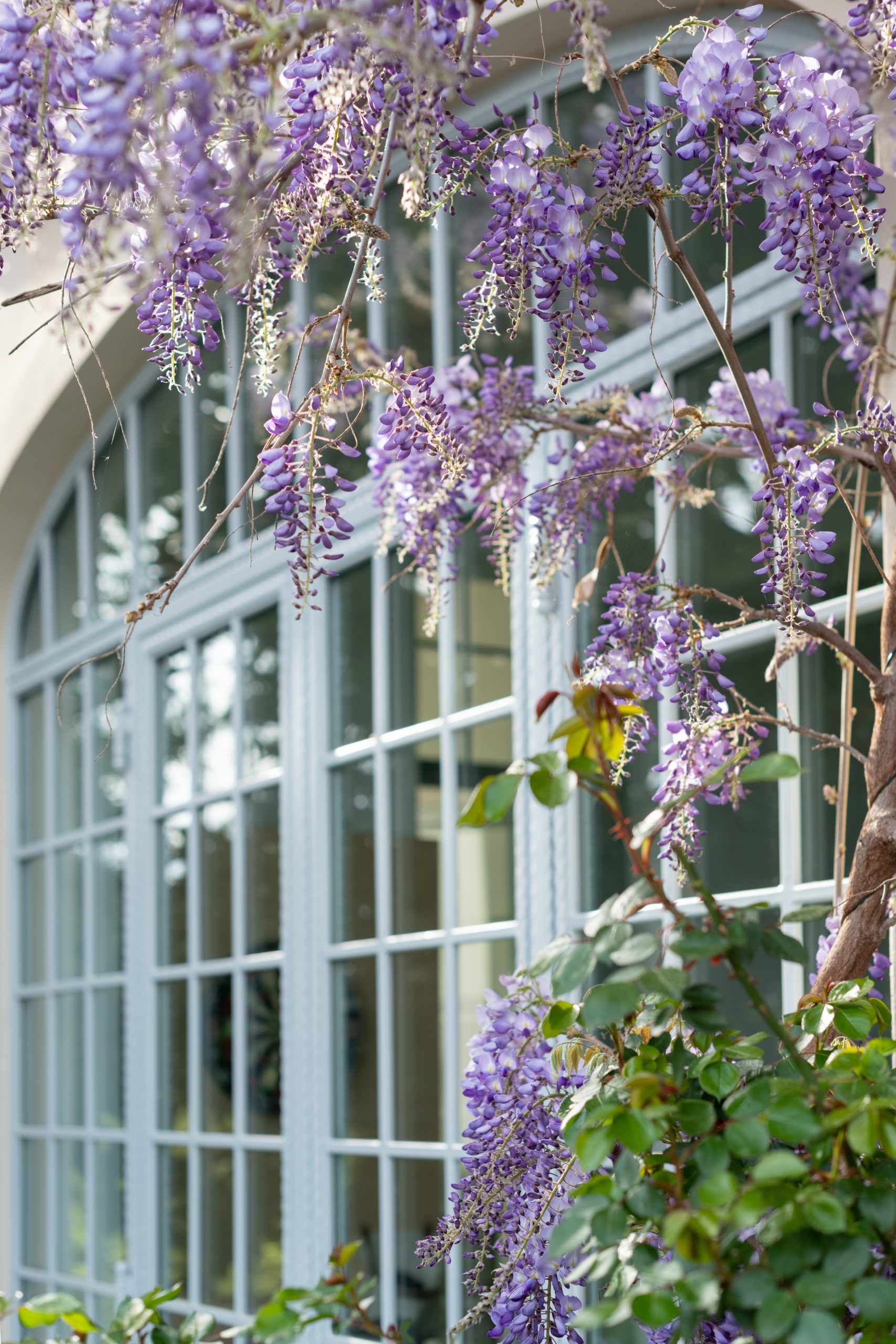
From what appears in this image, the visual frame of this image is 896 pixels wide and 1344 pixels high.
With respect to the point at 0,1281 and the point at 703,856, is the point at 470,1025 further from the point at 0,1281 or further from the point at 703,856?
the point at 0,1281

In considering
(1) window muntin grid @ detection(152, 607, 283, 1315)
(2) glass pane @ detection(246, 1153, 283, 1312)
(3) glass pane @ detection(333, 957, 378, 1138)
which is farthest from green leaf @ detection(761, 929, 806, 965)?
(2) glass pane @ detection(246, 1153, 283, 1312)

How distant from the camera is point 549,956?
37.4 inches

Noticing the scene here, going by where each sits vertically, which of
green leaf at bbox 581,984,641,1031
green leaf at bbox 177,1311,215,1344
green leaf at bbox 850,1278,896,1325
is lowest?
green leaf at bbox 177,1311,215,1344

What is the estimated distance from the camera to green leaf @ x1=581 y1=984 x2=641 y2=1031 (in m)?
0.88

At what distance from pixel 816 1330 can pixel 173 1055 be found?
3177mm

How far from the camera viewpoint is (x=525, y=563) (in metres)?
2.51

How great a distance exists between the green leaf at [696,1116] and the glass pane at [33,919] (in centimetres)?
386

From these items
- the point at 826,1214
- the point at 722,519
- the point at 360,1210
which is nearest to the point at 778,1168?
the point at 826,1214

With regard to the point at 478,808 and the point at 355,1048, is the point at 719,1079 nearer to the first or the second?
the point at 478,808

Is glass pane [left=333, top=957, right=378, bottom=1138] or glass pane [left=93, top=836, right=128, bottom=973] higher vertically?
glass pane [left=93, top=836, right=128, bottom=973]

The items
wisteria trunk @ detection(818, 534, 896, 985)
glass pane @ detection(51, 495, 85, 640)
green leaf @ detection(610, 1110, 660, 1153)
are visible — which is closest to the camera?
green leaf @ detection(610, 1110, 660, 1153)

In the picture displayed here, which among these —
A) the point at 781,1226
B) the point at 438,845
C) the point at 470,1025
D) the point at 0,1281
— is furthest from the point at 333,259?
the point at 0,1281

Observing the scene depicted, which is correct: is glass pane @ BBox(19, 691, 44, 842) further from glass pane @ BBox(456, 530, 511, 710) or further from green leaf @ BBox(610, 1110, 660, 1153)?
green leaf @ BBox(610, 1110, 660, 1153)

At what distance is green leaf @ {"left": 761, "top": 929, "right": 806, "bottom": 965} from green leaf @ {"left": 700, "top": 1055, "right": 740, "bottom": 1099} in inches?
3.6
